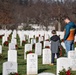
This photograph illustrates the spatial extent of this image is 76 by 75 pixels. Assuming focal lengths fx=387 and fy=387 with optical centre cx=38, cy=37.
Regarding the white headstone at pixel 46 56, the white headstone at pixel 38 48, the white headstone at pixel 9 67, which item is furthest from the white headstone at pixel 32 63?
the white headstone at pixel 38 48

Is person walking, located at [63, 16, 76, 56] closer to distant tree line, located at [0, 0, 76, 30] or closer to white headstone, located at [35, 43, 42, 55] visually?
white headstone, located at [35, 43, 42, 55]

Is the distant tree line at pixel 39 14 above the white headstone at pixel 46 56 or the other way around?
above

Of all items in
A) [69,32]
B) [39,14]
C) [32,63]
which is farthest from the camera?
[39,14]

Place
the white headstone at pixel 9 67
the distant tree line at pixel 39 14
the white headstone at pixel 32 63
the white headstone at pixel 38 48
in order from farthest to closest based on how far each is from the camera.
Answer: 1. the distant tree line at pixel 39 14
2. the white headstone at pixel 38 48
3. the white headstone at pixel 32 63
4. the white headstone at pixel 9 67

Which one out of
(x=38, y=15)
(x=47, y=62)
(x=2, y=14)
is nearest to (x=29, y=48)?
(x=47, y=62)

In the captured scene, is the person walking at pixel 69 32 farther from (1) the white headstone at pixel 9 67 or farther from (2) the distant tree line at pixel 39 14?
(2) the distant tree line at pixel 39 14

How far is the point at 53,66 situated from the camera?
Answer: 52.5ft

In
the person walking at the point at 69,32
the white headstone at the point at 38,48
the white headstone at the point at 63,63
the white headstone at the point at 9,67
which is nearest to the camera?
the white headstone at the point at 9,67

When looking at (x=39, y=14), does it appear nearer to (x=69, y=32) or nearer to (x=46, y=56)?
(x=46, y=56)

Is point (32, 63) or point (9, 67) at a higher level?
point (32, 63)

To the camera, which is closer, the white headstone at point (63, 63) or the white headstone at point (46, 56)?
the white headstone at point (63, 63)

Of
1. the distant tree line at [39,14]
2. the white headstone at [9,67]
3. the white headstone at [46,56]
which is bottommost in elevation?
the white headstone at [9,67]

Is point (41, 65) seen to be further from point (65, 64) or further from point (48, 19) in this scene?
point (48, 19)

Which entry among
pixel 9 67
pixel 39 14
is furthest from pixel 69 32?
pixel 39 14
